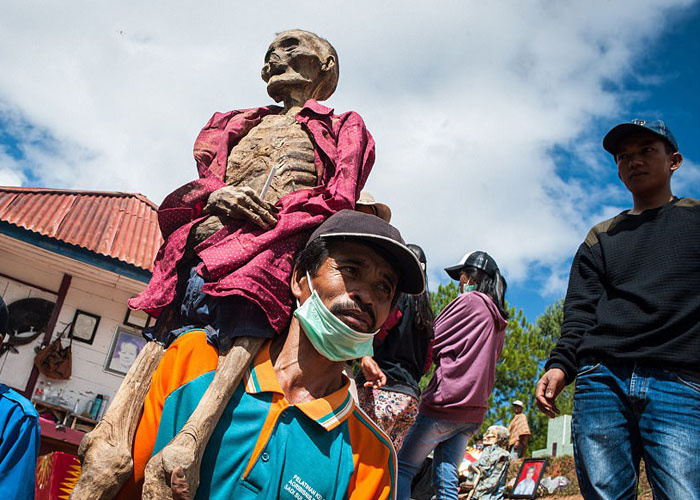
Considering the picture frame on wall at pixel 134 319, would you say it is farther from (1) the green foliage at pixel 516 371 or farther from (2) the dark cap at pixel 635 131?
(1) the green foliage at pixel 516 371

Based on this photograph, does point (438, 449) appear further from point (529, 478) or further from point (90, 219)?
point (90, 219)

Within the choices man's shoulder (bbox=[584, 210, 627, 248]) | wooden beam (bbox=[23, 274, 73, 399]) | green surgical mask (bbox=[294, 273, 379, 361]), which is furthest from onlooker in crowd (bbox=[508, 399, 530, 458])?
green surgical mask (bbox=[294, 273, 379, 361])

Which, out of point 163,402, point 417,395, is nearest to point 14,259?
point 417,395

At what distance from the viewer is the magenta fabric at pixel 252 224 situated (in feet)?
9.20

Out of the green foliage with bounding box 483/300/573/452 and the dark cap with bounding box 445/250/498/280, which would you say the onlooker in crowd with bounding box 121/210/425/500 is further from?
the green foliage with bounding box 483/300/573/452

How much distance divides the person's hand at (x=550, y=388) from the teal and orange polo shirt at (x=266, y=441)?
837mm

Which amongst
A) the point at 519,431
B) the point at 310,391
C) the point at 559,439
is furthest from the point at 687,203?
the point at 559,439

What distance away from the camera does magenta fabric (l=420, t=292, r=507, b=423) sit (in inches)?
189

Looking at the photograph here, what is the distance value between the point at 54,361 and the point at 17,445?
35.4 ft

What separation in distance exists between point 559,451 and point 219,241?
27.9m

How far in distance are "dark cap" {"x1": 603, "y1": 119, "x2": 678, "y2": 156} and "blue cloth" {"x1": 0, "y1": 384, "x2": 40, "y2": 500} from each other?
321 centimetres

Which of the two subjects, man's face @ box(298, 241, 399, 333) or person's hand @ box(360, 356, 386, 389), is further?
person's hand @ box(360, 356, 386, 389)

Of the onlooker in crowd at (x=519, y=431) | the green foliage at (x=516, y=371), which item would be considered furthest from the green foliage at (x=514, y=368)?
the onlooker in crowd at (x=519, y=431)

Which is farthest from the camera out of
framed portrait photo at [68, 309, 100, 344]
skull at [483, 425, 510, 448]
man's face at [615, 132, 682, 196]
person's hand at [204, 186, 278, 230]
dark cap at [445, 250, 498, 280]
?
framed portrait photo at [68, 309, 100, 344]
